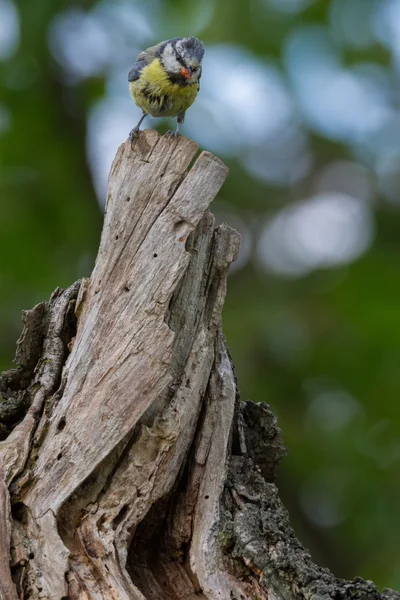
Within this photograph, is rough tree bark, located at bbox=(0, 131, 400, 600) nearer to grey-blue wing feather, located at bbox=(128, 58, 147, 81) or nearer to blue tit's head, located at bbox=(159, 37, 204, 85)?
blue tit's head, located at bbox=(159, 37, 204, 85)

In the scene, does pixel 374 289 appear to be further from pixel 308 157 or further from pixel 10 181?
pixel 10 181

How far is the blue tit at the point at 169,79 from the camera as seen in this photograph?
171 inches

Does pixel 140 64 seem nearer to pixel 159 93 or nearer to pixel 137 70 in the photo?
pixel 137 70

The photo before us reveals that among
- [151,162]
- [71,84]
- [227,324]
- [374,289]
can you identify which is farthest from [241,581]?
[71,84]

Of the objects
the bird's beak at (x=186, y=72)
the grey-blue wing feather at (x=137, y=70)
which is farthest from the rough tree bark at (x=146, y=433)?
the grey-blue wing feather at (x=137, y=70)

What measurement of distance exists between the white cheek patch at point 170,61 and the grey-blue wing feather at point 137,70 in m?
0.16

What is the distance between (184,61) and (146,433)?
2270 millimetres

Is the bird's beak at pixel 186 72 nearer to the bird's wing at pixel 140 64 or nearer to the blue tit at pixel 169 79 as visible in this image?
the blue tit at pixel 169 79

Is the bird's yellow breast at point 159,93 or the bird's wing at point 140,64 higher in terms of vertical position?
the bird's wing at point 140,64

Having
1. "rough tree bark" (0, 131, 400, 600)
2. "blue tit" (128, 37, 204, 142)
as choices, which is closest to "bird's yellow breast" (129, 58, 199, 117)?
"blue tit" (128, 37, 204, 142)

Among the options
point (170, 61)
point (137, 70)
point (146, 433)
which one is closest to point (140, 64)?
point (137, 70)

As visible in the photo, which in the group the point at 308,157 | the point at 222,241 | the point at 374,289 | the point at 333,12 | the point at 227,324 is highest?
the point at 333,12

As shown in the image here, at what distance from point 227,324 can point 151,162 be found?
389 cm

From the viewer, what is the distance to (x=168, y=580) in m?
2.94
